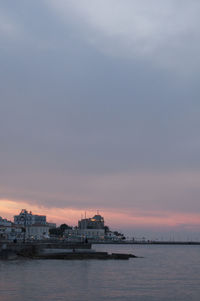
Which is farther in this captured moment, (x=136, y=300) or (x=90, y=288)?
(x=90, y=288)

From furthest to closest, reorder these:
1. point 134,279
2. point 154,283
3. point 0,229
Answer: point 0,229 < point 134,279 < point 154,283

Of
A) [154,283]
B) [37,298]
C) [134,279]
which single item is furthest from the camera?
[134,279]

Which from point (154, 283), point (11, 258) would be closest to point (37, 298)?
point (154, 283)

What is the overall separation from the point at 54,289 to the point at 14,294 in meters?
5.89

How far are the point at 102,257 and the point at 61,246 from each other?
23545mm

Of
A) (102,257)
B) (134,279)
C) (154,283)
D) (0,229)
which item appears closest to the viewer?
(154,283)

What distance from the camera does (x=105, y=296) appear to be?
4197 cm

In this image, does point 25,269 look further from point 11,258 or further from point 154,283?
point 154,283

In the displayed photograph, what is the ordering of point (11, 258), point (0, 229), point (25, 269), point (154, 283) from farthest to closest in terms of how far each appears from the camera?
point (0, 229), point (11, 258), point (25, 269), point (154, 283)

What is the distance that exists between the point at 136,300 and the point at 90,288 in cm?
915

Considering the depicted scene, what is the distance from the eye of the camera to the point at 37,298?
127 feet

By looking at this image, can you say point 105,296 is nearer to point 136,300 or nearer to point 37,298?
point 136,300

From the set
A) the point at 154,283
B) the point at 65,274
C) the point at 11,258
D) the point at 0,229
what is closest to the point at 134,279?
the point at 154,283

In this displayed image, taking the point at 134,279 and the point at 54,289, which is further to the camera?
the point at 134,279
